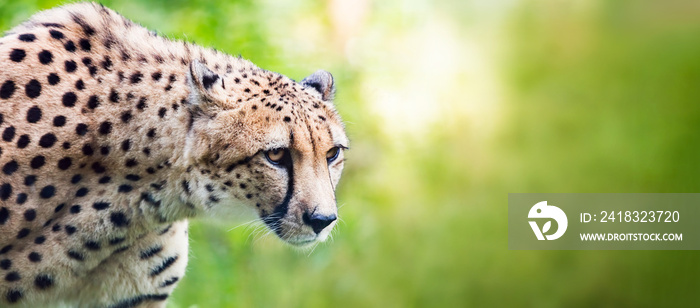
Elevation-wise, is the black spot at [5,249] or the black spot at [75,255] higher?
the black spot at [75,255]

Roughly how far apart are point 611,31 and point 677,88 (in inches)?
32.7

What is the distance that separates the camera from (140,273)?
229 cm

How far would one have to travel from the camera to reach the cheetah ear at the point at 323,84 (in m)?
2.33

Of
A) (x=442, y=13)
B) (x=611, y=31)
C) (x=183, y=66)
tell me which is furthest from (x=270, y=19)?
(x=611, y=31)

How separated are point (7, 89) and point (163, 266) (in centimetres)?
68

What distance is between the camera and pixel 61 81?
2105 mm

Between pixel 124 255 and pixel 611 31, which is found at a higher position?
pixel 611 31

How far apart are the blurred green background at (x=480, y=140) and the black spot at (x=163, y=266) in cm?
190

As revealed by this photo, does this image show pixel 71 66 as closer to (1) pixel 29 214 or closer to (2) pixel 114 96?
(2) pixel 114 96

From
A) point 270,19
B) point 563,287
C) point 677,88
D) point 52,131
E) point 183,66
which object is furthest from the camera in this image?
point 677,88

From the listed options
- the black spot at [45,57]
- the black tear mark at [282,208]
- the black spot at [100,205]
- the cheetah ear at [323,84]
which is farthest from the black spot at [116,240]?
the cheetah ear at [323,84]

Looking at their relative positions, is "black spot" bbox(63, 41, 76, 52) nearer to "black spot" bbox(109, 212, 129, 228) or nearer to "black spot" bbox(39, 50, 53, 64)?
"black spot" bbox(39, 50, 53, 64)

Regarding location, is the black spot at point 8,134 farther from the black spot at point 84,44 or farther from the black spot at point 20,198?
the black spot at point 84,44

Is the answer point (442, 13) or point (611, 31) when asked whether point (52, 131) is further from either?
point (611, 31)
